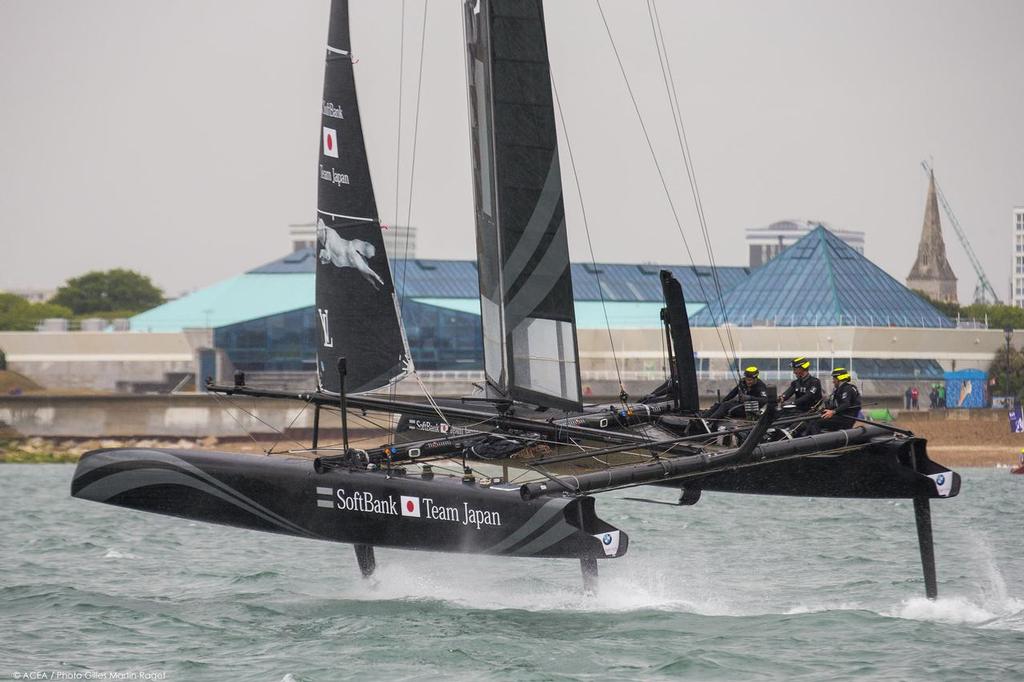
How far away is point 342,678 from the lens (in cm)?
1142

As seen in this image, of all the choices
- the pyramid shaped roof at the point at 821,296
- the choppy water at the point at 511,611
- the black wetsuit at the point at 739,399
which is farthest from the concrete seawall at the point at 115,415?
the black wetsuit at the point at 739,399

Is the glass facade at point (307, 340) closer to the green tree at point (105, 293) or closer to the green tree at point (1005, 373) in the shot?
the green tree at point (1005, 373)

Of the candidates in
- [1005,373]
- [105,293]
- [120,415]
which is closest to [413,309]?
[120,415]

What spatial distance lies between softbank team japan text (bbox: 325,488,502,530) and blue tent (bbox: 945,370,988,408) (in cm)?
4532

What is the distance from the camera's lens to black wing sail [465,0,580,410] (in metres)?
15.1

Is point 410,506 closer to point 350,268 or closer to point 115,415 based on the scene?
point 350,268

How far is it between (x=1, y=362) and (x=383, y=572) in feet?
160

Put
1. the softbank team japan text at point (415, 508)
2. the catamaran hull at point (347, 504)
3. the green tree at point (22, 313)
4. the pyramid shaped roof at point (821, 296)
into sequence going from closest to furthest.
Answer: the catamaran hull at point (347, 504)
the softbank team japan text at point (415, 508)
the pyramid shaped roof at point (821, 296)
the green tree at point (22, 313)

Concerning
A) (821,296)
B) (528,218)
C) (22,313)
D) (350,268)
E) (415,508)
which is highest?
(22,313)

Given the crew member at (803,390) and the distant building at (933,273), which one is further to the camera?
the distant building at (933,273)

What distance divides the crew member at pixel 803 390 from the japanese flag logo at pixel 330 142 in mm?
5211

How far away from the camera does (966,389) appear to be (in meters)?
57.8

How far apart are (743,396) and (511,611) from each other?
12.3 ft

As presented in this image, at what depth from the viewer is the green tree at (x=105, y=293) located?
100562mm
